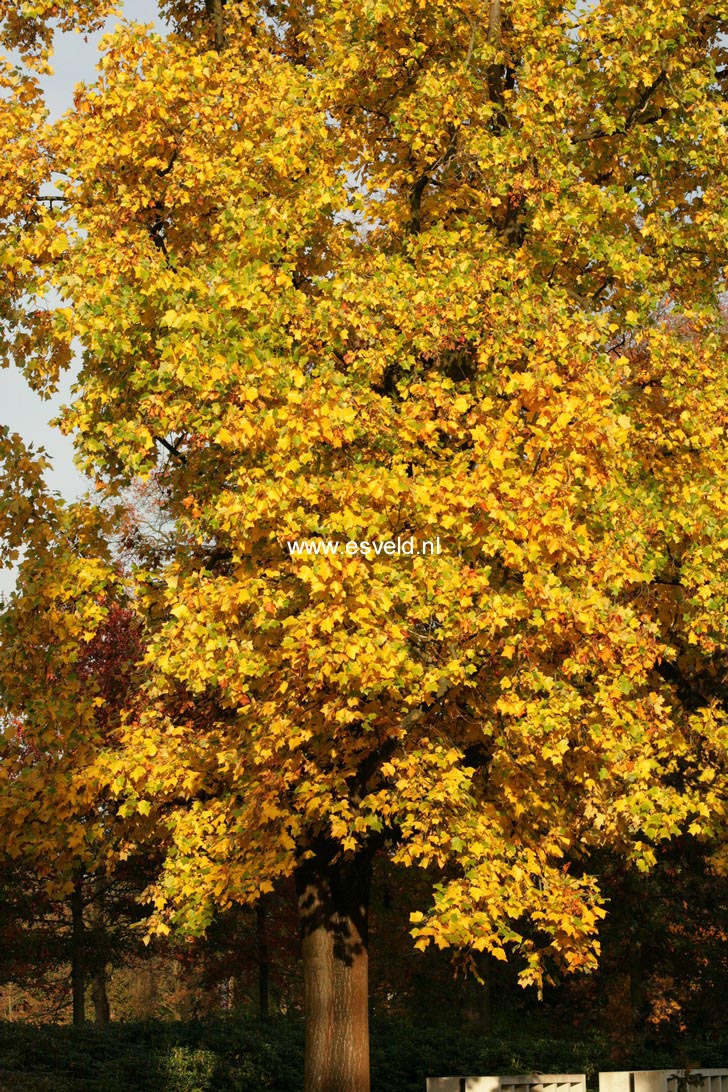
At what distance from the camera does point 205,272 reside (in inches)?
485

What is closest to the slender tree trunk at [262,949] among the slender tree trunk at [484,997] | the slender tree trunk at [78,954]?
the slender tree trunk at [78,954]

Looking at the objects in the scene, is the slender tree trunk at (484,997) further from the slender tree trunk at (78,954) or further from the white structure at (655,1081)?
the white structure at (655,1081)

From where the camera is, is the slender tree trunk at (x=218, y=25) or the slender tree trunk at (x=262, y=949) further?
the slender tree trunk at (x=262, y=949)

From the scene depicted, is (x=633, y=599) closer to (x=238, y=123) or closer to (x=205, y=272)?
(x=205, y=272)

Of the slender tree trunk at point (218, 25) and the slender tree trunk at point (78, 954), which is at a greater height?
the slender tree trunk at point (218, 25)

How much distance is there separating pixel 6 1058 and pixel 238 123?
11796 mm

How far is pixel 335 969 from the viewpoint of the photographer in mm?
13320

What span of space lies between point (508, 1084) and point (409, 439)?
6.11 meters

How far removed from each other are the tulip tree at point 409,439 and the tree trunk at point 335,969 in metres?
0.04

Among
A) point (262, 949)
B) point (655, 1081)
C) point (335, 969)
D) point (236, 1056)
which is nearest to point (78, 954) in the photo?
point (262, 949)

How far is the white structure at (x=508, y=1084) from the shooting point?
9.93 metres

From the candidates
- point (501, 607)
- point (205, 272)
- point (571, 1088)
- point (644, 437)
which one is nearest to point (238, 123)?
point (205, 272)

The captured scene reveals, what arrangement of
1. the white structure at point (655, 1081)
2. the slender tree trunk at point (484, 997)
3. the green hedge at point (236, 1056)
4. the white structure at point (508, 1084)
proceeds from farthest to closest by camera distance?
the slender tree trunk at point (484, 997) < the green hedge at point (236, 1056) < the white structure at point (655, 1081) < the white structure at point (508, 1084)

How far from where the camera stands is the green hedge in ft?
48.5
